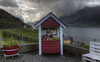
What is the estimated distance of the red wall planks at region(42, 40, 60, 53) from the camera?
300 inches

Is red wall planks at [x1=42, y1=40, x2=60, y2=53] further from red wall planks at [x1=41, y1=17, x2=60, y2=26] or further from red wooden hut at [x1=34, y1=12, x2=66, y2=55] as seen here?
red wall planks at [x1=41, y1=17, x2=60, y2=26]

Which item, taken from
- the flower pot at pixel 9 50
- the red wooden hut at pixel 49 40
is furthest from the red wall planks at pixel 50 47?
the flower pot at pixel 9 50

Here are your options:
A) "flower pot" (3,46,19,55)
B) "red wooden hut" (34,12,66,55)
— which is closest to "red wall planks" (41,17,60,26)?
"red wooden hut" (34,12,66,55)

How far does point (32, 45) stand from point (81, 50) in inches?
195

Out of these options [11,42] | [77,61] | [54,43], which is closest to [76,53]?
[77,61]

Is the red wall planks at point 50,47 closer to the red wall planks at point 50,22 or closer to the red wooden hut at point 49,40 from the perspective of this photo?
the red wooden hut at point 49,40

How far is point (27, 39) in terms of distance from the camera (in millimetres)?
13961

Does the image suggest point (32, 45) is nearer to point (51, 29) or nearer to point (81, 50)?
point (51, 29)

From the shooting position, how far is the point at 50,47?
763 centimetres

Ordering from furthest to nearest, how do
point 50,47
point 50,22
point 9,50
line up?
point 50,22, point 50,47, point 9,50

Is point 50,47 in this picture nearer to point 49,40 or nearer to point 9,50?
point 49,40

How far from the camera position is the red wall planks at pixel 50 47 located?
7629 mm

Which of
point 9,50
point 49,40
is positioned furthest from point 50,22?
point 9,50

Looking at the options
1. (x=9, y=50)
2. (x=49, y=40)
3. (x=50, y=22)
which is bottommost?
(x=9, y=50)
